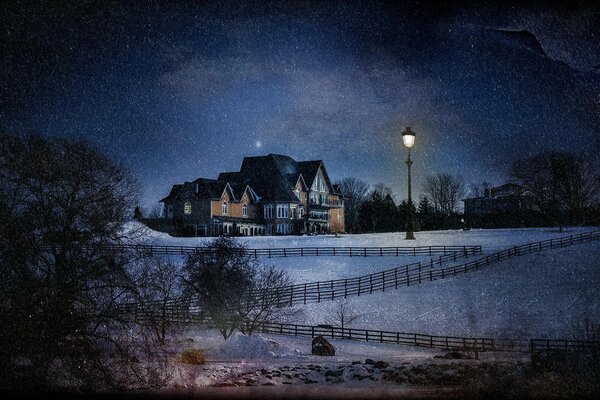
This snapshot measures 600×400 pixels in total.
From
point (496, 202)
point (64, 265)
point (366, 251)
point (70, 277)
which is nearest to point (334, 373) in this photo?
point (70, 277)

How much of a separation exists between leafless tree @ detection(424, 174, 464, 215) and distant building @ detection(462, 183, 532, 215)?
84 centimetres

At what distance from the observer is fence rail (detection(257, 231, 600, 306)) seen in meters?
24.3

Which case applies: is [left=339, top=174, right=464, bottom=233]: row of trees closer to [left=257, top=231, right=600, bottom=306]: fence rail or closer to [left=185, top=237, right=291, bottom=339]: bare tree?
[left=257, top=231, right=600, bottom=306]: fence rail

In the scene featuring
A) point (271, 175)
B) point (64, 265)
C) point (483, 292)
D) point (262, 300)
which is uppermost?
point (271, 175)

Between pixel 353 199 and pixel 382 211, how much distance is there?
2413mm

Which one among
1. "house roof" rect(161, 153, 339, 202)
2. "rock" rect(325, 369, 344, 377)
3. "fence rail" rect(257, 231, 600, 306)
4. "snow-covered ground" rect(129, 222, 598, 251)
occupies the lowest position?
"rock" rect(325, 369, 344, 377)

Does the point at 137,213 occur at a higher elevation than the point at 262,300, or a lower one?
higher

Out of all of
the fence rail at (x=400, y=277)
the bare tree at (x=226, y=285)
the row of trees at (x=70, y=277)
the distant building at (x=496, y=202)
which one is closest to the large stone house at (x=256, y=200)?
the bare tree at (x=226, y=285)

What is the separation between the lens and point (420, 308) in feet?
76.8

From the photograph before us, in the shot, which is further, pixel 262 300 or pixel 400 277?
pixel 400 277

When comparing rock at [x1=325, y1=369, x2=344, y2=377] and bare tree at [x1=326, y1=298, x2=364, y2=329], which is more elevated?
rock at [x1=325, y1=369, x2=344, y2=377]

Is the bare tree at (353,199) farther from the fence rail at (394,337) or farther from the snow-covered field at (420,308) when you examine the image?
the fence rail at (394,337)

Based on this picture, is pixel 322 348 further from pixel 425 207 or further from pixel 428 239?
pixel 425 207

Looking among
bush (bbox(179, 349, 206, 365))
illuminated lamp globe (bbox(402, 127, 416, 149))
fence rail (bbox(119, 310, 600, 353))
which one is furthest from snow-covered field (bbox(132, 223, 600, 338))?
illuminated lamp globe (bbox(402, 127, 416, 149))
